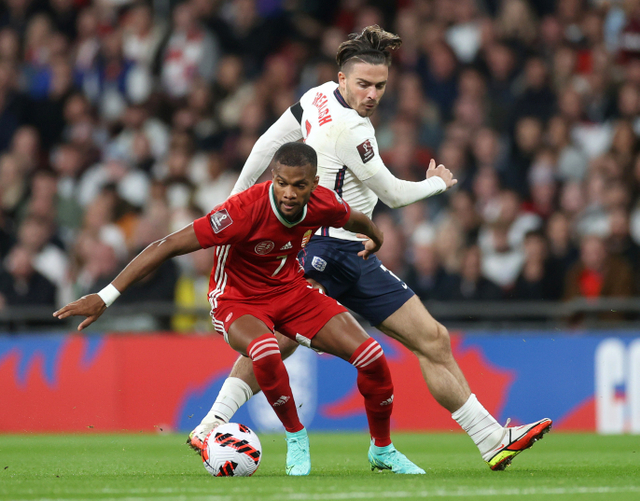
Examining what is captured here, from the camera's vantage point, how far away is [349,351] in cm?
647

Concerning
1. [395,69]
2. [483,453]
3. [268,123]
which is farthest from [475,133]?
[483,453]

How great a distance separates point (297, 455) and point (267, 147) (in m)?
2.08

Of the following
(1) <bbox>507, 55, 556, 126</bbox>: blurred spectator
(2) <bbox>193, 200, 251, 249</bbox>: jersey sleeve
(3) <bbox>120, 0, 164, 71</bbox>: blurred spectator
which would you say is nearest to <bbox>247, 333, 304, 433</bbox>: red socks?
(2) <bbox>193, 200, 251, 249</bbox>: jersey sleeve

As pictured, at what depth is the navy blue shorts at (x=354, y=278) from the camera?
22.5ft

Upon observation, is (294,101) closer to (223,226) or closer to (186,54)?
(186,54)

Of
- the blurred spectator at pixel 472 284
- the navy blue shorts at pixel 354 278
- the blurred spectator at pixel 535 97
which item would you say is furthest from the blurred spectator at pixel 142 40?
the navy blue shorts at pixel 354 278

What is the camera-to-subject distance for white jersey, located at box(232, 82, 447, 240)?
6.72 m

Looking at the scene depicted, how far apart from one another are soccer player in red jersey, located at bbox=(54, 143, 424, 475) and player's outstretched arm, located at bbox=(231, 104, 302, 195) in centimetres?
76

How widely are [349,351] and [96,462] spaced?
2455 millimetres

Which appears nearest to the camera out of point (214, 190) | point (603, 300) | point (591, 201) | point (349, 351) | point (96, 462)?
point (349, 351)

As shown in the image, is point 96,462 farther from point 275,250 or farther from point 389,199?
point 389,199

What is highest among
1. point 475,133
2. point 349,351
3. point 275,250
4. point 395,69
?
point 395,69

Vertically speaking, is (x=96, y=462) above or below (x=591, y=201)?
below

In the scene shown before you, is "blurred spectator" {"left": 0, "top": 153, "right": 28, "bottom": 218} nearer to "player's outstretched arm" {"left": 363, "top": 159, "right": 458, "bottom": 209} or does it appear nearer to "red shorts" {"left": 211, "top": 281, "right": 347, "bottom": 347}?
A: "red shorts" {"left": 211, "top": 281, "right": 347, "bottom": 347}
